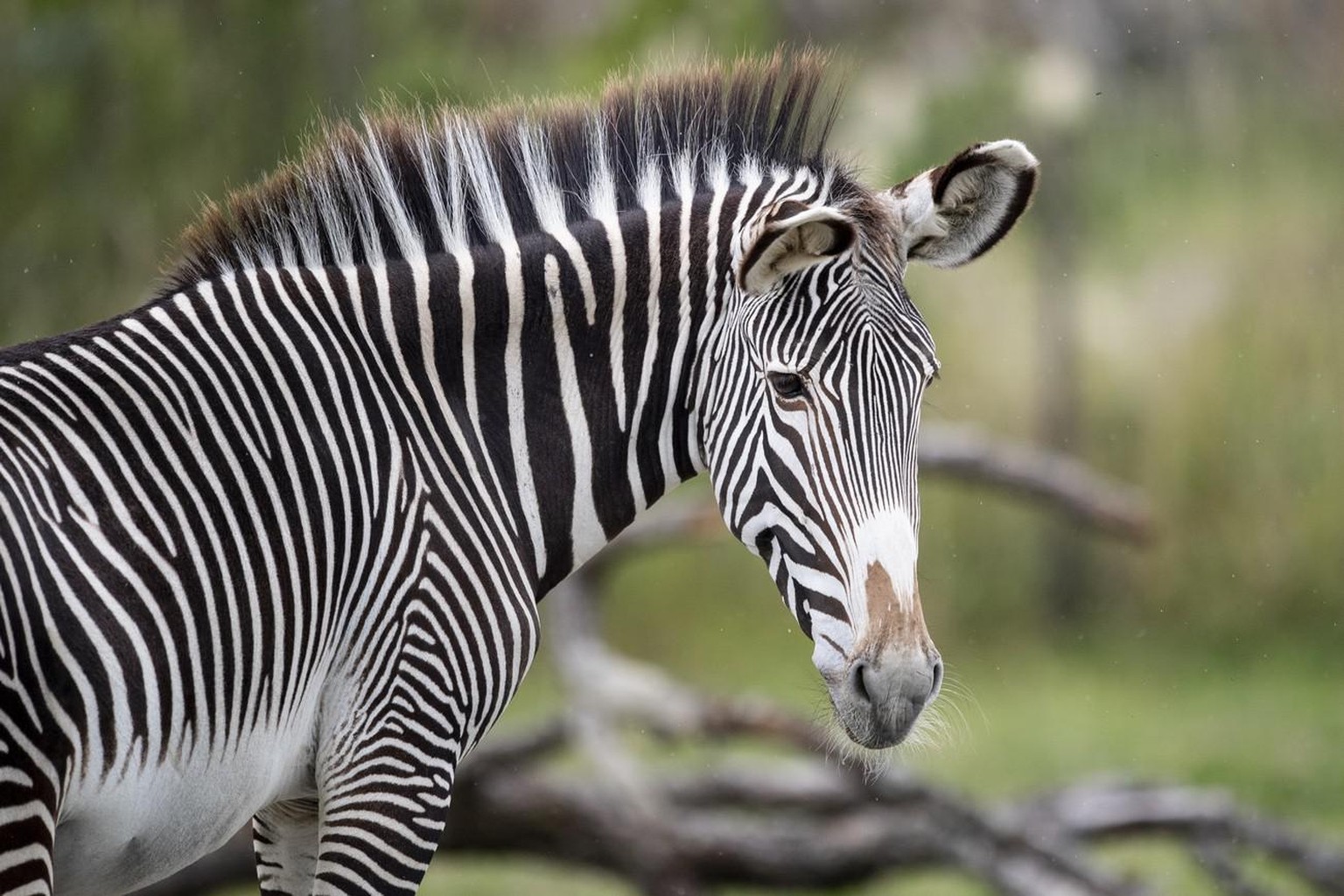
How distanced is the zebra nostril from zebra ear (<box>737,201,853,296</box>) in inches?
35.3

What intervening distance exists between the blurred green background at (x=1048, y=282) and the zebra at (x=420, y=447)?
6.87 metres

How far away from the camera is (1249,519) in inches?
522

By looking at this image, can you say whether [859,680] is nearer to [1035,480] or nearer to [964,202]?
[964,202]

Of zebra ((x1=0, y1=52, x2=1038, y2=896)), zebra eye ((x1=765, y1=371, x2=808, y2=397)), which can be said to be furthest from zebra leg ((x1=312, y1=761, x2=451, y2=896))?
zebra eye ((x1=765, y1=371, x2=808, y2=397))

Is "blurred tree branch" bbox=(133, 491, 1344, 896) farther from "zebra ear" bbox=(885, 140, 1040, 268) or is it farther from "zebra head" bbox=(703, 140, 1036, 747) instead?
"zebra head" bbox=(703, 140, 1036, 747)

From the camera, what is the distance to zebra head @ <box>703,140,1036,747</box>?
10.4ft

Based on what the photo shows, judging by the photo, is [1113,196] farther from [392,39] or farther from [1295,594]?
[392,39]

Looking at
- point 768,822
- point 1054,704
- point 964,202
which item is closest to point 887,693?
point 964,202

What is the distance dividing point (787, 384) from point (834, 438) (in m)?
0.18

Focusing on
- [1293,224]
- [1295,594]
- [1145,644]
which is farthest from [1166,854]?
[1293,224]

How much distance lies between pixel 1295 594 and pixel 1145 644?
4.93 ft

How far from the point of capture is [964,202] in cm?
384

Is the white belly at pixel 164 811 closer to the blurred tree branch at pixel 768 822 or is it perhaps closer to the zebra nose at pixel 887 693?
the zebra nose at pixel 887 693

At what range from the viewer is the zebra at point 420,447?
2992mm
